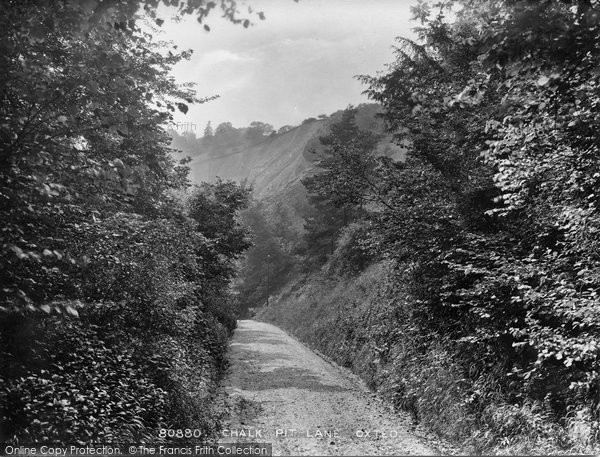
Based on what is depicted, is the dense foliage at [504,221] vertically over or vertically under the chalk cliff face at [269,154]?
under

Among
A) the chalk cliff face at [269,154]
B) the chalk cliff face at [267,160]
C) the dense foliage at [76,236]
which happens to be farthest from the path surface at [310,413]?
the chalk cliff face at [267,160]

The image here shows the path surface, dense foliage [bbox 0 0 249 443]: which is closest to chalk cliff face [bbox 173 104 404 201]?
the path surface

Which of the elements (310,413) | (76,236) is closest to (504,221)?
(310,413)

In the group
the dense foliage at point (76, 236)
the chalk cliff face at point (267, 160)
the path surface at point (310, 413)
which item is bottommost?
the path surface at point (310, 413)

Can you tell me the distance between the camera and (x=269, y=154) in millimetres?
134000

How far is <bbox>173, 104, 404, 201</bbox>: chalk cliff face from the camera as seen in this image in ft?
296

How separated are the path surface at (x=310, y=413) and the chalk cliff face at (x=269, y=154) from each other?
191 feet

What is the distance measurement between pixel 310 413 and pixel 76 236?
7404 millimetres

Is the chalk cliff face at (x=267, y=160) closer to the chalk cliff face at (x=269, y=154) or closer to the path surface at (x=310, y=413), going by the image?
the chalk cliff face at (x=269, y=154)

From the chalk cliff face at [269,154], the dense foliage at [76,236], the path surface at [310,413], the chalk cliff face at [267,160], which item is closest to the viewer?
the dense foliage at [76,236]

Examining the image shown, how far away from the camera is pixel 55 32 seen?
6109 mm

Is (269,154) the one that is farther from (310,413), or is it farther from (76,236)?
(76,236)

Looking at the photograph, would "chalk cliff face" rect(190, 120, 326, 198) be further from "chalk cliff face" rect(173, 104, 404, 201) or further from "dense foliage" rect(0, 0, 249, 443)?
"dense foliage" rect(0, 0, 249, 443)

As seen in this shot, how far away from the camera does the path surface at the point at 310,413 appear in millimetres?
8852
